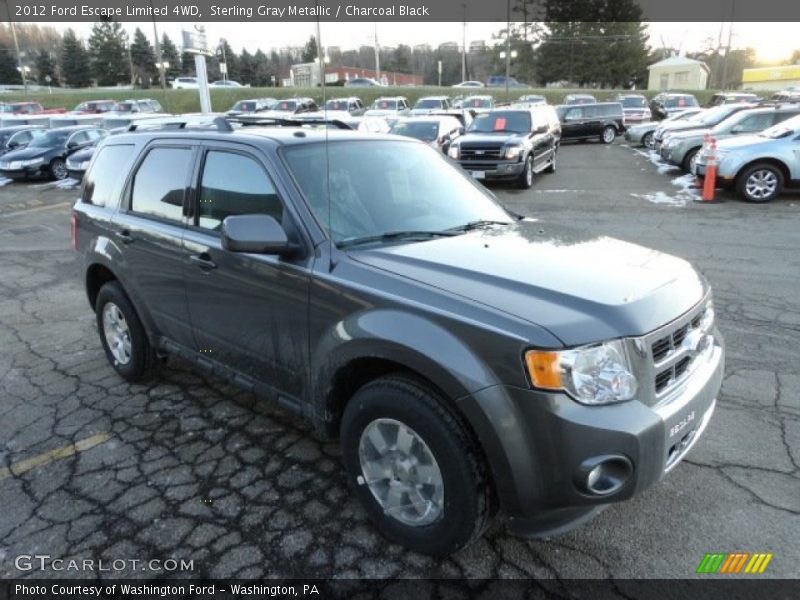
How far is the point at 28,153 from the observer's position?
17484 mm

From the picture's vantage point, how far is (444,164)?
388cm

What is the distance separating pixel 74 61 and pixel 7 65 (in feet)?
22.8

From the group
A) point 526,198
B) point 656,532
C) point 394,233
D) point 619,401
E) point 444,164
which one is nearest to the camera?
point 619,401

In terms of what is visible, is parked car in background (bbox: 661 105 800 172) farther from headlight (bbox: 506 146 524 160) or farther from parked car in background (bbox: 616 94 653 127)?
parked car in background (bbox: 616 94 653 127)

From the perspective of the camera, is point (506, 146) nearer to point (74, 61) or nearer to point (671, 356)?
point (671, 356)

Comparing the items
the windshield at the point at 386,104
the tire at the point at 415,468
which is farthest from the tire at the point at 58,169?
the tire at the point at 415,468

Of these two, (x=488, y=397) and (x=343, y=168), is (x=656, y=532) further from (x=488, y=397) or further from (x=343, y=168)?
(x=343, y=168)

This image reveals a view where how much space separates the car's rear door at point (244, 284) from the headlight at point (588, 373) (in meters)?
1.22

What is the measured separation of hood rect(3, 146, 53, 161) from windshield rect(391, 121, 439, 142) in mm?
10550

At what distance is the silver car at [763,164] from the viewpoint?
11.0 meters

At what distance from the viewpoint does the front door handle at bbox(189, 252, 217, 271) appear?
3.30 m

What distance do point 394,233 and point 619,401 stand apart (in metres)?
1.41

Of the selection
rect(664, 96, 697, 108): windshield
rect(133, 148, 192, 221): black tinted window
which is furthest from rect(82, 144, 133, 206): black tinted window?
rect(664, 96, 697, 108): windshield

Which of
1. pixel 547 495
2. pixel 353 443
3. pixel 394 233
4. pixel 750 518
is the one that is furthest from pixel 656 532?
pixel 394 233
